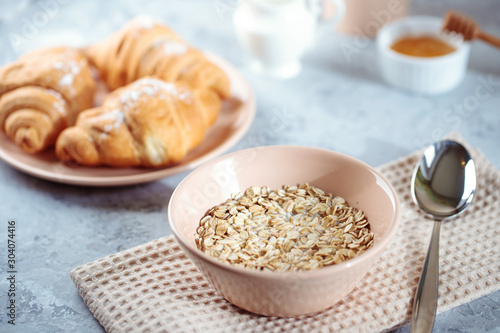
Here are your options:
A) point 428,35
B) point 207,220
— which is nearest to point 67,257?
point 207,220

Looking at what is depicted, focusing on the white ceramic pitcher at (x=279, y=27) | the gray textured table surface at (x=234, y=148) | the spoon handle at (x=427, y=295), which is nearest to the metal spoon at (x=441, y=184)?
the spoon handle at (x=427, y=295)

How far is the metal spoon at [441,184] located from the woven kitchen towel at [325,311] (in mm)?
Answer: 29

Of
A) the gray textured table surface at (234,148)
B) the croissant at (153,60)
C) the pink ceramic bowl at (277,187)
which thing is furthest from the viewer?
the croissant at (153,60)

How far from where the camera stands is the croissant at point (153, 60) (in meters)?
1.27

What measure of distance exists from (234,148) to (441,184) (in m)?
0.45

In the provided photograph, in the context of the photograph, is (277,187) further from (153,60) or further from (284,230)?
(153,60)

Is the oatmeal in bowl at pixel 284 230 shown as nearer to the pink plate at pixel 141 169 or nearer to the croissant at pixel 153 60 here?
the pink plate at pixel 141 169

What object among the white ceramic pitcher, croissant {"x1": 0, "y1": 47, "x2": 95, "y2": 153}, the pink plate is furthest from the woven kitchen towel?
the white ceramic pitcher

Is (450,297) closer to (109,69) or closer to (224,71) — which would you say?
(224,71)

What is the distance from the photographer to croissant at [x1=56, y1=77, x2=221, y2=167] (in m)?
1.10

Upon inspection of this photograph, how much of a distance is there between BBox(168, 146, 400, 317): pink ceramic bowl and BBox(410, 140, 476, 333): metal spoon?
0.13 m

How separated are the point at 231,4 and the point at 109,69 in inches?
22.9

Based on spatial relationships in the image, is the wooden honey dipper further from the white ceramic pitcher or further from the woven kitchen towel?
the woven kitchen towel

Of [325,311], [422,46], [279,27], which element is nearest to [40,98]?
[279,27]
